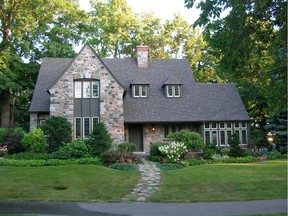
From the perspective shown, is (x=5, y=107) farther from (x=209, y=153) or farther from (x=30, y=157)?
(x=209, y=153)

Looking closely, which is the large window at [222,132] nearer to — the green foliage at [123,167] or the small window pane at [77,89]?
the small window pane at [77,89]

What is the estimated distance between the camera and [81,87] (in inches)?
1012

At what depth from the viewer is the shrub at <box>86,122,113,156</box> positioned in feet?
74.4

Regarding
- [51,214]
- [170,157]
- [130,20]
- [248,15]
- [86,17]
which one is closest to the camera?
[51,214]

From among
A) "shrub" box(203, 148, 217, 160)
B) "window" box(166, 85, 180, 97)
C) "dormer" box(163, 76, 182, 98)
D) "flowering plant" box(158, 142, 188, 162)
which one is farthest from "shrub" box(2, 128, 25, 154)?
"shrub" box(203, 148, 217, 160)

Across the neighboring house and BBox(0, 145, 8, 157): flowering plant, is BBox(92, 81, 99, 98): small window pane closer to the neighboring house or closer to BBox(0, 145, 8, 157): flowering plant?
the neighboring house

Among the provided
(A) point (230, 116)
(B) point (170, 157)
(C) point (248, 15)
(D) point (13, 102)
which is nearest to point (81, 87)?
(B) point (170, 157)

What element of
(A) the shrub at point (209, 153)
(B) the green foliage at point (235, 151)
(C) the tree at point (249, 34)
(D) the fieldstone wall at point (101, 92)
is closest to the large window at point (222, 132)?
(A) the shrub at point (209, 153)

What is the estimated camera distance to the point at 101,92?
2553cm

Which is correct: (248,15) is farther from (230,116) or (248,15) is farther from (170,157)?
(230,116)

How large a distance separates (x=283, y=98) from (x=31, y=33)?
92.4 feet

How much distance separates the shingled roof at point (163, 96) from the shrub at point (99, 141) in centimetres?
362

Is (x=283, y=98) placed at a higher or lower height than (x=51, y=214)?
higher

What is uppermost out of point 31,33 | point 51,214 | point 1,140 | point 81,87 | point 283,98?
point 31,33
